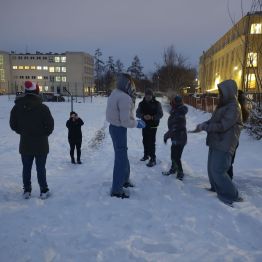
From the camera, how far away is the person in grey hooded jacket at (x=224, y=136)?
15.2ft

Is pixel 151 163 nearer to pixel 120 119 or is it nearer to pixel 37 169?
pixel 120 119

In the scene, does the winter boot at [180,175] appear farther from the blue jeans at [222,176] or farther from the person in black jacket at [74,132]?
the person in black jacket at [74,132]

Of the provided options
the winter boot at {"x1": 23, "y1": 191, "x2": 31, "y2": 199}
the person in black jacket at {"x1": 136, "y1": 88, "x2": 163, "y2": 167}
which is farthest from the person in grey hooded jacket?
the winter boot at {"x1": 23, "y1": 191, "x2": 31, "y2": 199}

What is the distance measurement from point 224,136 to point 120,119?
1683mm

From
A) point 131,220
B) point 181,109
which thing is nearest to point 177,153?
point 181,109

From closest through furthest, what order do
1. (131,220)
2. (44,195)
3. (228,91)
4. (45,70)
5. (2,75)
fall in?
(131,220) < (228,91) < (44,195) < (2,75) < (45,70)

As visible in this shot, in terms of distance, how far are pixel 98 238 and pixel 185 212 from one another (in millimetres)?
1470

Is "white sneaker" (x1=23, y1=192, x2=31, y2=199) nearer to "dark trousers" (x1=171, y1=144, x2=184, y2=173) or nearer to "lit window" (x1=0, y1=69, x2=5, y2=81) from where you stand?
"dark trousers" (x1=171, y1=144, x2=184, y2=173)

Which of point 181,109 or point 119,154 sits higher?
point 181,109

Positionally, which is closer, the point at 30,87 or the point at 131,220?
the point at 131,220

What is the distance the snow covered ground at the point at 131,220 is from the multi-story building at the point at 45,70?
94054 millimetres

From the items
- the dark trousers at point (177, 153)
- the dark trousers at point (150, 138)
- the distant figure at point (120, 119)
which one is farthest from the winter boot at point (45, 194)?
the dark trousers at point (150, 138)

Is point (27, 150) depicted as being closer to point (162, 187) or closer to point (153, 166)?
point (162, 187)

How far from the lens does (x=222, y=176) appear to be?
485cm
